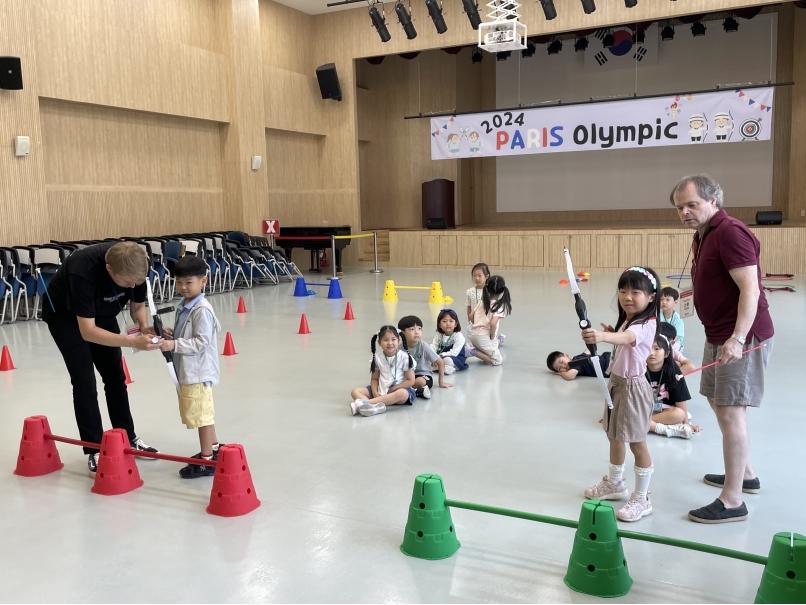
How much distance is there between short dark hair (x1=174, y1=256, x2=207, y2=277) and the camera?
3.60m

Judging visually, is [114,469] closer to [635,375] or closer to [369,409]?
[369,409]

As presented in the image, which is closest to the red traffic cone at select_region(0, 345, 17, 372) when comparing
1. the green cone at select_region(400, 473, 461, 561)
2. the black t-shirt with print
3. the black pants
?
the black pants

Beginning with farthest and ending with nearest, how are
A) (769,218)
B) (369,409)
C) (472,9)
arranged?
(769,218), (472,9), (369,409)

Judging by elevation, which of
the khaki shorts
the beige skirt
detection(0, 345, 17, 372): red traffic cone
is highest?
the khaki shorts

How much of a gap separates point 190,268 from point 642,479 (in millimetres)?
2384

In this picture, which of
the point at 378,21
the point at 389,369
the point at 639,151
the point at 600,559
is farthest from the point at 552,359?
the point at 639,151

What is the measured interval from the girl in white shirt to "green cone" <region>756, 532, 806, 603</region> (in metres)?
2.92

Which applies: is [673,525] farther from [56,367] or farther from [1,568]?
[56,367]

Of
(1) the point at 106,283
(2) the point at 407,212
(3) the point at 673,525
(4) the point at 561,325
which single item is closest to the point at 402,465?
(3) the point at 673,525

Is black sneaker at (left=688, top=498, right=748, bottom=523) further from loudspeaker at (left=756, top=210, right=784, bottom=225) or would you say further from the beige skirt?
loudspeaker at (left=756, top=210, right=784, bottom=225)

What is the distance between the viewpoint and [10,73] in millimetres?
10086

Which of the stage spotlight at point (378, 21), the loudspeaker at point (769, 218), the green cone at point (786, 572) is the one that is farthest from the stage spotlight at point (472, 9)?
the green cone at point (786, 572)

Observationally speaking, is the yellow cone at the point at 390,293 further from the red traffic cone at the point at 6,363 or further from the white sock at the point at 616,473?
the white sock at the point at 616,473

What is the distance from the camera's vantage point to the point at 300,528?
10.3ft
